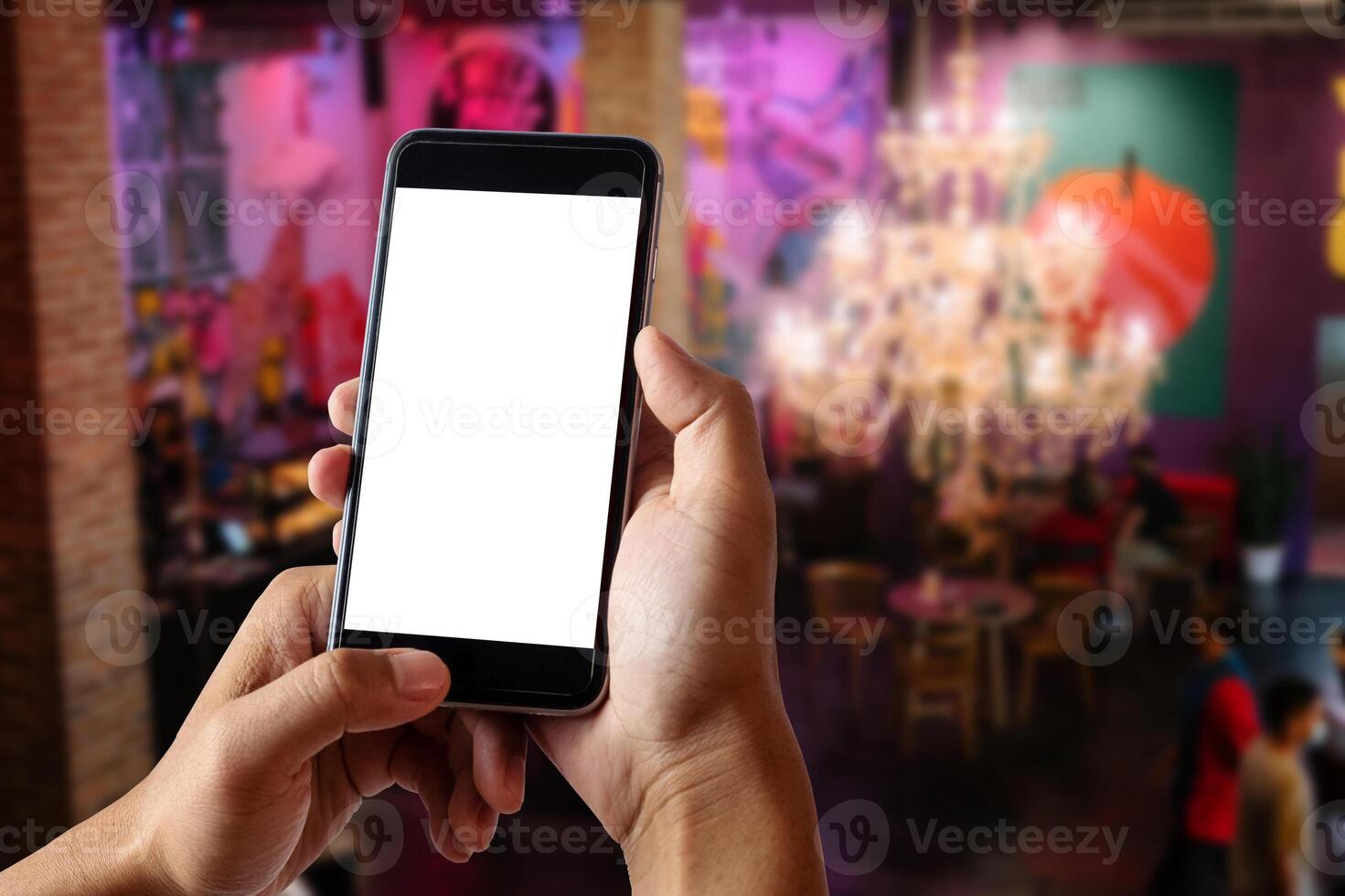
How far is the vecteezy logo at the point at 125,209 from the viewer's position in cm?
477

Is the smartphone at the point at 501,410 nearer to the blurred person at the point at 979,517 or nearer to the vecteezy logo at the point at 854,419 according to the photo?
the vecteezy logo at the point at 854,419

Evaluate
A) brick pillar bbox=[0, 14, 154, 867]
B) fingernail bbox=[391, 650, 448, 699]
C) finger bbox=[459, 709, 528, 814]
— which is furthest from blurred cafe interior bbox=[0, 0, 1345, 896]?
fingernail bbox=[391, 650, 448, 699]

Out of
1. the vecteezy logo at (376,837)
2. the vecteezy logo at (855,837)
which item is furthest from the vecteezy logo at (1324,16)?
the vecteezy logo at (376,837)

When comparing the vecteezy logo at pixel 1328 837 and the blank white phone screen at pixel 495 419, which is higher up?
the blank white phone screen at pixel 495 419

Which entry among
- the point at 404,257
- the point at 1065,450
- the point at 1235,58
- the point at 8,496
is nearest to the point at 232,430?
the point at 8,496

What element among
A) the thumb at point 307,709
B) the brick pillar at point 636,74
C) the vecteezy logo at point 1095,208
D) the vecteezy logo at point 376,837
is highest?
the brick pillar at point 636,74

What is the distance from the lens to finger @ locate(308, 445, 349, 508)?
4.51 feet

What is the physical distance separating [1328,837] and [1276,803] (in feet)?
2.59

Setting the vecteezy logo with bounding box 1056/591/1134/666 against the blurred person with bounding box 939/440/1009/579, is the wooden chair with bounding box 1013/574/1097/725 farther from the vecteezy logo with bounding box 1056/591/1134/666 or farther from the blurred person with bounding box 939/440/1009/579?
the blurred person with bounding box 939/440/1009/579

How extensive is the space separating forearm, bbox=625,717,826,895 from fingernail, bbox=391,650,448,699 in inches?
9.0

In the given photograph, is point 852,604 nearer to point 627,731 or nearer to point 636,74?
point 636,74

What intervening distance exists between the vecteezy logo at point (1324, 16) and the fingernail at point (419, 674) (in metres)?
7.04

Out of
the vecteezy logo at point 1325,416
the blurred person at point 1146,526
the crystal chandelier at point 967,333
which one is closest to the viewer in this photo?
the crystal chandelier at point 967,333

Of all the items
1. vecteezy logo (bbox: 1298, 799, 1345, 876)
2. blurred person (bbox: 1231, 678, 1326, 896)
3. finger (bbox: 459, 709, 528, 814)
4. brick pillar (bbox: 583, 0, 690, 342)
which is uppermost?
brick pillar (bbox: 583, 0, 690, 342)
